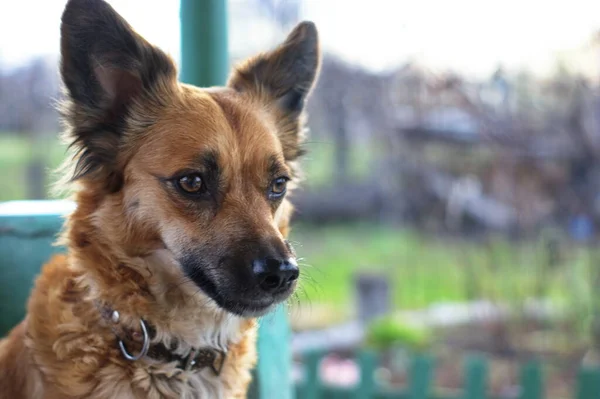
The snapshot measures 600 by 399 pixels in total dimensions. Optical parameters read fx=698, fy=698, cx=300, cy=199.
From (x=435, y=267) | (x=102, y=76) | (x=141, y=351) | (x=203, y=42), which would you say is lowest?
(x=435, y=267)

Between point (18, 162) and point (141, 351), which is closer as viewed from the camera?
point (141, 351)

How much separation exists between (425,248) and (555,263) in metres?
1.07

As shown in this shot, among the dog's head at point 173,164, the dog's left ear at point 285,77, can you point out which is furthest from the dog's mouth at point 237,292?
the dog's left ear at point 285,77

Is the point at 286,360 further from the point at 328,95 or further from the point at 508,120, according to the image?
the point at 328,95

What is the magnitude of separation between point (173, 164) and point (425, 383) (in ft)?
7.14

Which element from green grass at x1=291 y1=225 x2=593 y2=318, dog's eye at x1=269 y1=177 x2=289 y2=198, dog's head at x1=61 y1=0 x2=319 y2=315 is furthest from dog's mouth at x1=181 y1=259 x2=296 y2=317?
green grass at x1=291 y1=225 x2=593 y2=318

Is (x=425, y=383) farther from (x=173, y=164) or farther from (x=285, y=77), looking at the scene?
(x=173, y=164)

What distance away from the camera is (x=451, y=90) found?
468cm

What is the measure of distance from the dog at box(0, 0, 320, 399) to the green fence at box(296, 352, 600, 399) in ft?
5.44

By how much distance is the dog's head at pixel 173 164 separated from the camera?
71.6 inches

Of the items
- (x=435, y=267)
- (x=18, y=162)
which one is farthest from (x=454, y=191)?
(x=18, y=162)

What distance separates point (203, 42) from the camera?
104 inches

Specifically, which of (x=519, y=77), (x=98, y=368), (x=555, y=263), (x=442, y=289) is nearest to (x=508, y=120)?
(x=519, y=77)

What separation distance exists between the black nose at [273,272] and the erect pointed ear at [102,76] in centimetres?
50
